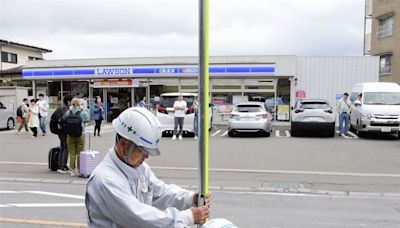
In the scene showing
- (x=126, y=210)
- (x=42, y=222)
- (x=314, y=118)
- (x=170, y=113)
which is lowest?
(x=42, y=222)

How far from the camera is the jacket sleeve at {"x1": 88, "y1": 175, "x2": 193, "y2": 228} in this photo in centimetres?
196

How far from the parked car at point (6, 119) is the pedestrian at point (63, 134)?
532 inches

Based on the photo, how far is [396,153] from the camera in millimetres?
12352

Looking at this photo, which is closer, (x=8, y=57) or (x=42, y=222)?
(x=42, y=222)

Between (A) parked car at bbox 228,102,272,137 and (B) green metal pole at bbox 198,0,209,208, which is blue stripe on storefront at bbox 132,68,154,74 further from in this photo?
(B) green metal pole at bbox 198,0,209,208

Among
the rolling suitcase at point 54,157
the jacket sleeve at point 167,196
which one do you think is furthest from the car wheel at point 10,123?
the jacket sleeve at point 167,196

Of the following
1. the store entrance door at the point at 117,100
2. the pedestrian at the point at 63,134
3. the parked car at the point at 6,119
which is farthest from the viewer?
the store entrance door at the point at 117,100

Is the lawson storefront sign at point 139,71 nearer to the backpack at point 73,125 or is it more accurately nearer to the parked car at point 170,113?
the parked car at point 170,113

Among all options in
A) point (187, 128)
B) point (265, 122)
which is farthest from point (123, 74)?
point (265, 122)

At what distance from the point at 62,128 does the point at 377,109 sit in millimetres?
11961

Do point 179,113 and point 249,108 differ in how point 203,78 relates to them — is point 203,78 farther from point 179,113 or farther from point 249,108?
point 249,108

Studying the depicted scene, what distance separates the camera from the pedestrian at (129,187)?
1.98m

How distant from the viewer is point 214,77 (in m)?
23.5

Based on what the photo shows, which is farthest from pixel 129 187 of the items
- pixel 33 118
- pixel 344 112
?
pixel 33 118
